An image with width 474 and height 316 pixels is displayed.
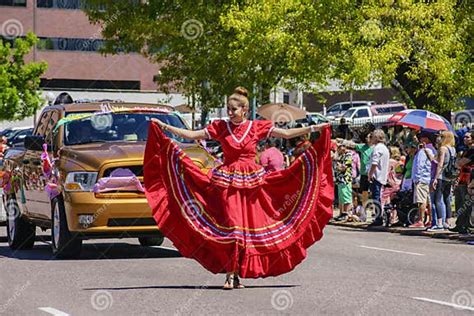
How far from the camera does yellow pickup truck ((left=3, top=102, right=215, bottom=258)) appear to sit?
50.2ft

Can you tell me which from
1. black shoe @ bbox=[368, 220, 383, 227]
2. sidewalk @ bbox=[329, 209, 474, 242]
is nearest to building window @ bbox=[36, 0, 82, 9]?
sidewalk @ bbox=[329, 209, 474, 242]

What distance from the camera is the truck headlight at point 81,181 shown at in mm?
15398

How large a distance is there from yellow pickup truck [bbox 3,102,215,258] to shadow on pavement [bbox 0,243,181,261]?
0.29 meters

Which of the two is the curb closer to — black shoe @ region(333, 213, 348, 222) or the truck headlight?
black shoe @ region(333, 213, 348, 222)

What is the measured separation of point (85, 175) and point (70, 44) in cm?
7051

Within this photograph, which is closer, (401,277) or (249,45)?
(401,277)

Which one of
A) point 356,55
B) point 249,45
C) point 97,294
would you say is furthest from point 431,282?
point 249,45

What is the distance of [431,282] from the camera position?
13078 millimetres

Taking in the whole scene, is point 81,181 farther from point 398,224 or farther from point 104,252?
point 398,224

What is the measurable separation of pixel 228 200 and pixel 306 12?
802 inches

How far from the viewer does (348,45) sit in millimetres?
29953

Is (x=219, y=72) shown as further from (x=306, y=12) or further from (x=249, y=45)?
(x=306, y=12)

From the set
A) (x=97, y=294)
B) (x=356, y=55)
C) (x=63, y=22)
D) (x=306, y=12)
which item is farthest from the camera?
(x=63, y=22)

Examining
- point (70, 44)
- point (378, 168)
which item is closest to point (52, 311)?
point (378, 168)
